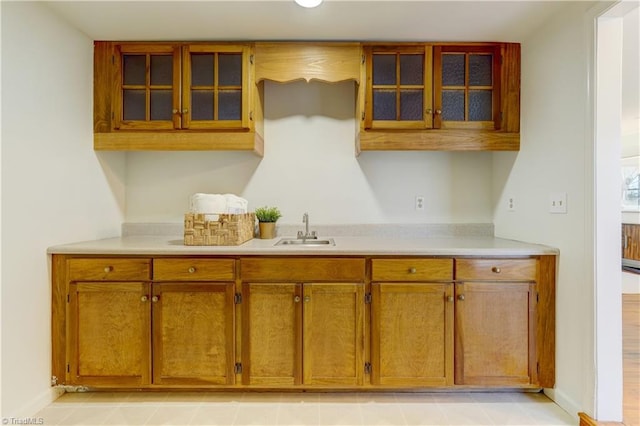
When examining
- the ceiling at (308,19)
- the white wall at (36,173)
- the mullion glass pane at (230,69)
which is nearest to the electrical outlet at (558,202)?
the ceiling at (308,19)

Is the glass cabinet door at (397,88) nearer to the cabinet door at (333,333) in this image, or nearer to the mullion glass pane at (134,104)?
the cabinet door at (333,333)

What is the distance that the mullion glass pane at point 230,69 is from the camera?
91.2 inches

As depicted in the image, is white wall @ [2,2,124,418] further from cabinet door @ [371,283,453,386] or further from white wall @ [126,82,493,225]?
cabinet door @ [371,283,453,386]

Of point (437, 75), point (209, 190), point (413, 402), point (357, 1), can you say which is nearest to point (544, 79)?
point (437, 75)

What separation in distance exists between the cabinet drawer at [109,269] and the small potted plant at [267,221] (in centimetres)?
77

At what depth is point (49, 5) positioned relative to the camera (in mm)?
1933

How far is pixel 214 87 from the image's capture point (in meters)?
2.32

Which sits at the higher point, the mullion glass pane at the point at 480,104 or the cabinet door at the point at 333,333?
the mullion glass pane at the point at 480,104

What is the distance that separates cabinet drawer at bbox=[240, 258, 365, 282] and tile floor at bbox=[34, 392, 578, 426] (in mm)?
700

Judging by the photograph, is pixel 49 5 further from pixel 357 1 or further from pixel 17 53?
pixel 357 1

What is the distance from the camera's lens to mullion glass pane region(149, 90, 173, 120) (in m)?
2.34

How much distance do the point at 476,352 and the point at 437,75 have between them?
1.70 metres

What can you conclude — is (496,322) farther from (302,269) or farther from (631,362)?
(631,362)

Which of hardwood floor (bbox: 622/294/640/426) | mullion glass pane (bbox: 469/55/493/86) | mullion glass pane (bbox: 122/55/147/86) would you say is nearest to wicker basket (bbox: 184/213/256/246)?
mullion glass pane (bbox: 122/55/147/86)
